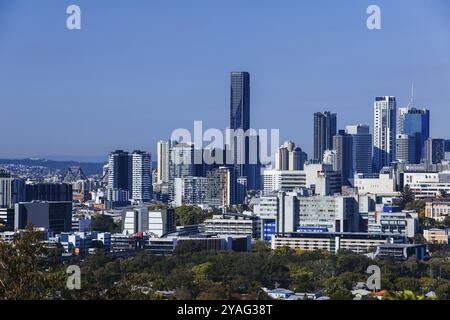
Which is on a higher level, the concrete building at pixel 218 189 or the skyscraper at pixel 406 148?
the skyscraper at pixel 406 148

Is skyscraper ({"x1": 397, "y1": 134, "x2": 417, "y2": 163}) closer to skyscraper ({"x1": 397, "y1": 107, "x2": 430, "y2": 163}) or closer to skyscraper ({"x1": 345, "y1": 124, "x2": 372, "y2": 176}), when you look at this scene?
skyscraper ({"x1": 397, "y1": 107, "x2": 430, "y2": 163})

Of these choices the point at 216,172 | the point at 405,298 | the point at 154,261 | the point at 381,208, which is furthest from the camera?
the point at 216,172

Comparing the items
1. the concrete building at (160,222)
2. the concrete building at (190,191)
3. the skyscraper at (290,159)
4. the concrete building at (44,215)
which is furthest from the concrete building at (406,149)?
the concrete building at (44,215)

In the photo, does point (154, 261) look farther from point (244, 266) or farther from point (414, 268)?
point (414, 268)

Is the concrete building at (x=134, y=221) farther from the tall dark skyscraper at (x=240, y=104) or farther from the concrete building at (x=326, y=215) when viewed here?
the tall dark skyscraper at (x=240, y=104)

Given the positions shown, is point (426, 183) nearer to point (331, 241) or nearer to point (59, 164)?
point (331, 241)

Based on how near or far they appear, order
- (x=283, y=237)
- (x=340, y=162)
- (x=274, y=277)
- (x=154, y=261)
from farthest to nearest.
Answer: (x=340, y=162) < (x=283, y=237) < (x=154, y=261) < (x=274, y=277)
